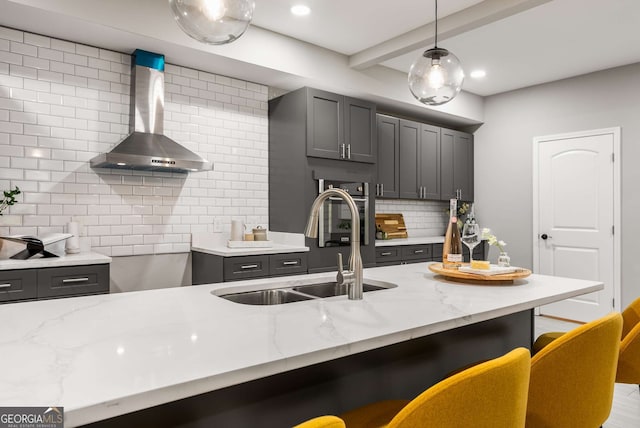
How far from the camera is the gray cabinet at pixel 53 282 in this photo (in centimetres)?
262

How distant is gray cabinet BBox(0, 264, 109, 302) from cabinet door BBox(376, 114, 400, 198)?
3169mm

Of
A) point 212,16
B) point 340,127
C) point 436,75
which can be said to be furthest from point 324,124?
point 212,16

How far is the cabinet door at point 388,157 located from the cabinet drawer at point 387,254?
2.14ft

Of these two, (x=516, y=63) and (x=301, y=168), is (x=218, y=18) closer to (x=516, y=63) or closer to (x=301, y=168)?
(x=301, y=168)

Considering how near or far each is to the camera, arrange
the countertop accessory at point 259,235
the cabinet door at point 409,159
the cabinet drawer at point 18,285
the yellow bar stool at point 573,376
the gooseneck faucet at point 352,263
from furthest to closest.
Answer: the cabinet door at point 409,159
the countertop accessory at point 259,235
the cabinet drawer at point 18,285
the gooseneck faucet at point 352,263
the yellow bar stool at point 573,376

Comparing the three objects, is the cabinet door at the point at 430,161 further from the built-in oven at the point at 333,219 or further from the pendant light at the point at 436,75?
the pendant light at the point at 436,75

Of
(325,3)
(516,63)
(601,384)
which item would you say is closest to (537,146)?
(516,63)

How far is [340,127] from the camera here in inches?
178

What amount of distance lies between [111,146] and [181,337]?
2.87 metres

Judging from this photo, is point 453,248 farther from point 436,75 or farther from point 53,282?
point 53,282

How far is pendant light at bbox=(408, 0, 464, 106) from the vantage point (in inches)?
88.3

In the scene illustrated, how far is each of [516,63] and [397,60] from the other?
52.4 inches

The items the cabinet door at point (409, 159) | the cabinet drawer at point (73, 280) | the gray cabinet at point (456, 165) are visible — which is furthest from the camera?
the gray cabinet at point (456, 165)

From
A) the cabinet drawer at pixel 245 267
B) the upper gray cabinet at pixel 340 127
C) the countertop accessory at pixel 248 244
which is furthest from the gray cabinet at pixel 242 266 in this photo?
the upper gray cabinet at pixel 340 127
